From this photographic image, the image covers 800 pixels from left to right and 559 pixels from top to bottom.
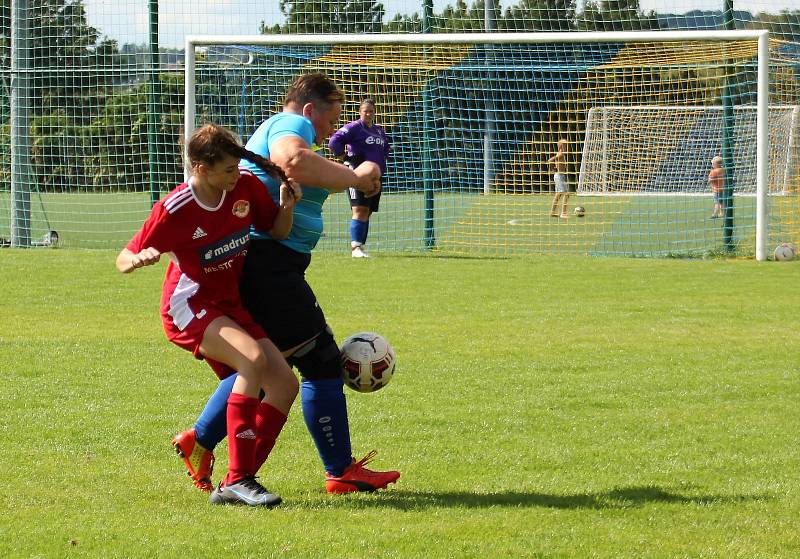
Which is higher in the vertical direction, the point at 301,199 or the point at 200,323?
the point at 301,199

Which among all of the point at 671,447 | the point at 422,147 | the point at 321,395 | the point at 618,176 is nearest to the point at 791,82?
the point at 618,176

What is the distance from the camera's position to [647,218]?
816 inches

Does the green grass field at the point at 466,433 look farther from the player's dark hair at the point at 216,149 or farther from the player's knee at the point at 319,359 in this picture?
the player's dark hair at the point at 216,149

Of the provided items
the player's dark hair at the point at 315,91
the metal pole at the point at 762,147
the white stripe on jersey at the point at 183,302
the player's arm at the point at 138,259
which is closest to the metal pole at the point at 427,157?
the metal pole at the point at 762,147

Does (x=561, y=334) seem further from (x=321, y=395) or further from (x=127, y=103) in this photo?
(x=127, y=103)

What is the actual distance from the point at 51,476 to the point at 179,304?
104cm

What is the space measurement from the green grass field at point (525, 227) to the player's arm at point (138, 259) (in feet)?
38.4

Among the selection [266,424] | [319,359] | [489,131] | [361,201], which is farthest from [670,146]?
[266,424]

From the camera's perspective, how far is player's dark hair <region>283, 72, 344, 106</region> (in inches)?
197

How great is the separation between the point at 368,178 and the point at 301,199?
1.28 ft

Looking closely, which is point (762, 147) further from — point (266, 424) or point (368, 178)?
point (266, 424)

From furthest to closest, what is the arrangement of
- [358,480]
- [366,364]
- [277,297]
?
[366,364]
[358,480]
[277,297]

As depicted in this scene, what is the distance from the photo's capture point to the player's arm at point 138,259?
176 inches

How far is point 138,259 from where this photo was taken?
4500 millimetres
